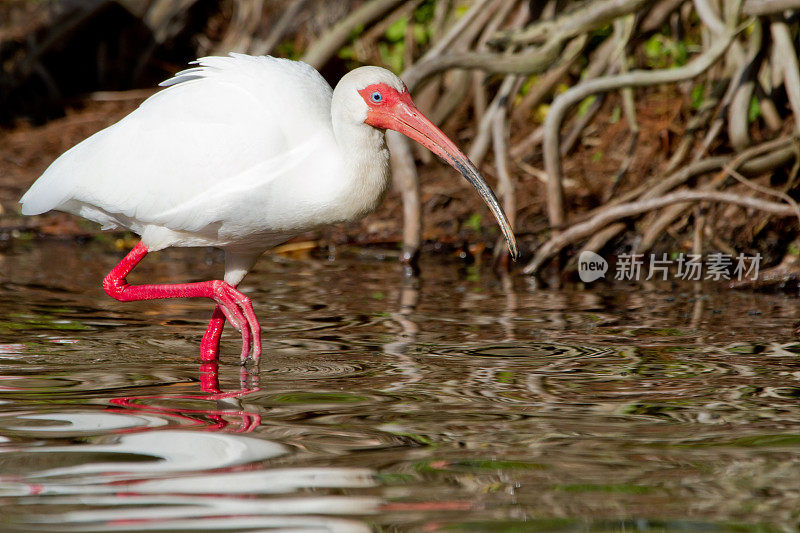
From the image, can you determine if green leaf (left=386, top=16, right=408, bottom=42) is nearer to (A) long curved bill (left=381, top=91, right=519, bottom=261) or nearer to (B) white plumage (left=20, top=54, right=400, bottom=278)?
(B) white plumage (left=20, top=54, right=400, bottom=278)

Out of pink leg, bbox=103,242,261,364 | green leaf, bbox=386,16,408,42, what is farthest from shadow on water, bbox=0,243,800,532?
green leaf, bbox=386,16,408,42

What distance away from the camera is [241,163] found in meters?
4.45

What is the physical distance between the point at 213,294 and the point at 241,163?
0.59 m

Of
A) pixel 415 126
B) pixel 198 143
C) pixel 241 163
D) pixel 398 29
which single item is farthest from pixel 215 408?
pixel 398 29

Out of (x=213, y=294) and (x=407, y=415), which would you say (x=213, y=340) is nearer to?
(x=213, y=294)

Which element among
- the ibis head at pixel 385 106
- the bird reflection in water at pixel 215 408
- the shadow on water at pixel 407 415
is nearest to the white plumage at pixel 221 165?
the ibis head at pixel 385 106

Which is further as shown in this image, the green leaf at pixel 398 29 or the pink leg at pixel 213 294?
the green leaf at pixel 398 29

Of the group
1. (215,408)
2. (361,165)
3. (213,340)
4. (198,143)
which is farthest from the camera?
(213,340)

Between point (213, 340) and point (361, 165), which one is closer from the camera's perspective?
point (361, 165)

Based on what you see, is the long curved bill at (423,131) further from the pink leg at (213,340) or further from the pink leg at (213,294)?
the pink leg at (213,340)

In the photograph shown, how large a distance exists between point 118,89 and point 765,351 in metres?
7.94

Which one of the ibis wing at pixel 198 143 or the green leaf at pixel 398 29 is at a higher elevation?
the green leaf at pixel 398 29

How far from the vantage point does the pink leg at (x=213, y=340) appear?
464 centimetres

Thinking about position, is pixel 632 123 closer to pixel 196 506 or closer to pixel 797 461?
pixel 797 461
